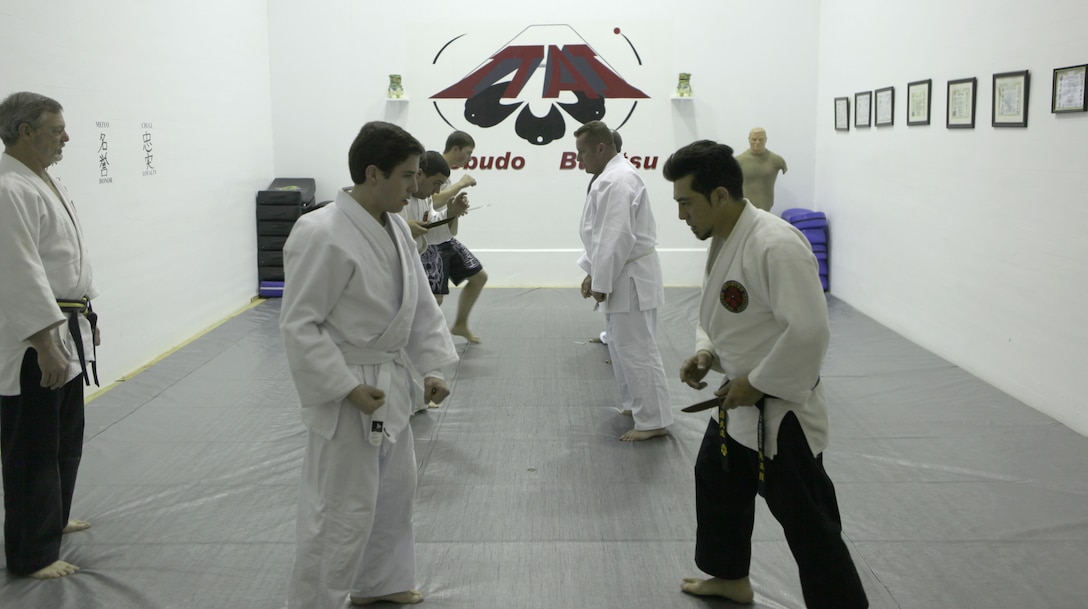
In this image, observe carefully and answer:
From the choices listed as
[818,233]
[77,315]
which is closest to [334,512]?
[77,315]

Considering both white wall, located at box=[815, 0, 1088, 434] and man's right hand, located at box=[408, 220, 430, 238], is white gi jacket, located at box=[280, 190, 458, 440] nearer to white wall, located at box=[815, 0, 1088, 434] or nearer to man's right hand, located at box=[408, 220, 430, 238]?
man's right hand, located at box=[408, 220, 430, 238]

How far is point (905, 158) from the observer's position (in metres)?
6.54

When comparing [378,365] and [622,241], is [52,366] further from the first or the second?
[622,241]

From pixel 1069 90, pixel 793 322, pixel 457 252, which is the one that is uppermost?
pixel 1069 90

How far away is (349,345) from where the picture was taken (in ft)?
8.04

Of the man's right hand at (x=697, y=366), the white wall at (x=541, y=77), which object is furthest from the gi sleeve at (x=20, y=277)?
the white wall at (x=541, y=77)

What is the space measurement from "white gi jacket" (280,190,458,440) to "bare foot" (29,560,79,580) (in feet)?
3.97

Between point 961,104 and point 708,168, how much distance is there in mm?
3981

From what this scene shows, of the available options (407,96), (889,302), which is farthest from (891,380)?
(407,96)

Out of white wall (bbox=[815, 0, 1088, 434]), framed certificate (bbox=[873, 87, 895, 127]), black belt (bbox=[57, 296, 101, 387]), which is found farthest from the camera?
framed certificate (bbox=[873, 87, 895, 127])

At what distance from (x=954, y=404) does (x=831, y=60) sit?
14.2 feet

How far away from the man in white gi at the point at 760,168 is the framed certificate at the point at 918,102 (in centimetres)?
153

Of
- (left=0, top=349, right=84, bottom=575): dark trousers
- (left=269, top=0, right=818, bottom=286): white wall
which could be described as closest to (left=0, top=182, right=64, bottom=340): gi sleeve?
(left=0, top=349, right=84, bottom=575): dark trousers

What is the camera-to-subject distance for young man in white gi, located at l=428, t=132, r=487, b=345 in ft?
17.2
